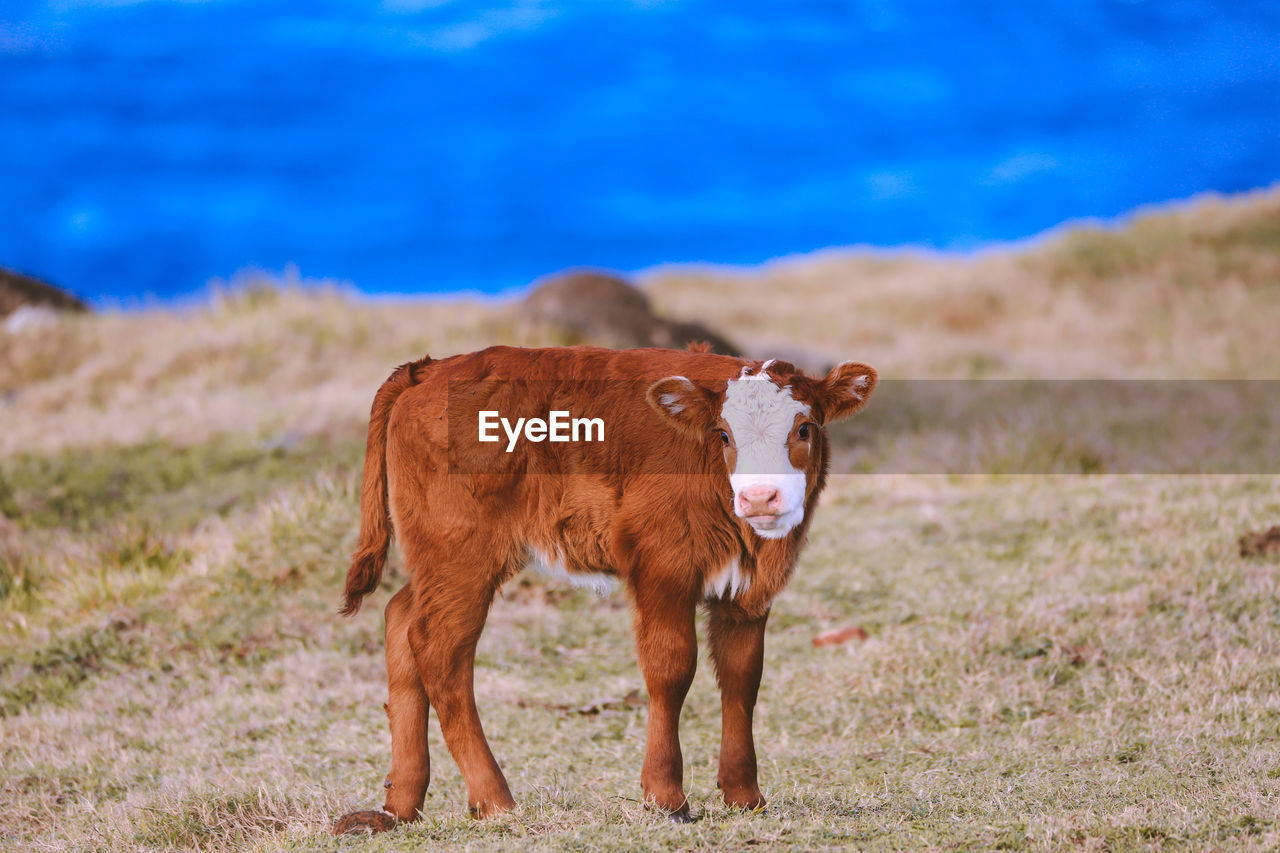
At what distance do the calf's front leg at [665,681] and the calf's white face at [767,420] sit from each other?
530 mm

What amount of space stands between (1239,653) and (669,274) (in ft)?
135

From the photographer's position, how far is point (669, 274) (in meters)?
48.5

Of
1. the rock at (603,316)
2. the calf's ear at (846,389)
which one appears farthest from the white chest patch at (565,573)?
the rock at (603,316)

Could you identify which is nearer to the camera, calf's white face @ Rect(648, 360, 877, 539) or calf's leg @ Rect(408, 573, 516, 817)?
calf's white face @ Rect(648, 360, 877, 539)

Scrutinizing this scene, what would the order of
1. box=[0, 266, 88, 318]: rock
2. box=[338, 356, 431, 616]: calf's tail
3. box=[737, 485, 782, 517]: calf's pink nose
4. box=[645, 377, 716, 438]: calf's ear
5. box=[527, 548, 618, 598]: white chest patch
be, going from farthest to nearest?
box=[0, 266, 88, 318]: rock
box=[338, 356, 431, 616]: calf's tail
box=[527, 548, 618, 598]: white chest patch
box=[645, 377, 716, 438]: calf's ear
box=[737, 485, 782, 517]: calf's pink nose

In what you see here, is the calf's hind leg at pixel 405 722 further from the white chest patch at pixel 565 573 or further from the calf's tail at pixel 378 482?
the white chest patch at pixel 565 573

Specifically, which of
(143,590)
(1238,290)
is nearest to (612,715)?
(143,590)

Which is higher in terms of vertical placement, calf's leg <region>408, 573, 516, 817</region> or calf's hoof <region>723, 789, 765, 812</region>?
calf's leg <region>408, 573, 516, 817</region>

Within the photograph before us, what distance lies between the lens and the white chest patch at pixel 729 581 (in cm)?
544

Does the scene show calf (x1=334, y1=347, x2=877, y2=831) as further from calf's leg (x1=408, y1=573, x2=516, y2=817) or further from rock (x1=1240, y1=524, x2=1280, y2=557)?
rock (x1=1240, y1=524, x2=1280, y2=557)

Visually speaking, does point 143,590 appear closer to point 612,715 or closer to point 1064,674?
point 612,715

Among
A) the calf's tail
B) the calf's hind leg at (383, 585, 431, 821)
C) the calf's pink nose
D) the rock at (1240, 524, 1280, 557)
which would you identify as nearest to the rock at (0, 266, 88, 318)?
the calf's tail

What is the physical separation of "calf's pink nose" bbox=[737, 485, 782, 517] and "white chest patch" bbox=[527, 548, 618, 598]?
102 cm

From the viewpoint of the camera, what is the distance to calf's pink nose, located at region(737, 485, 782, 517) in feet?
16.3
